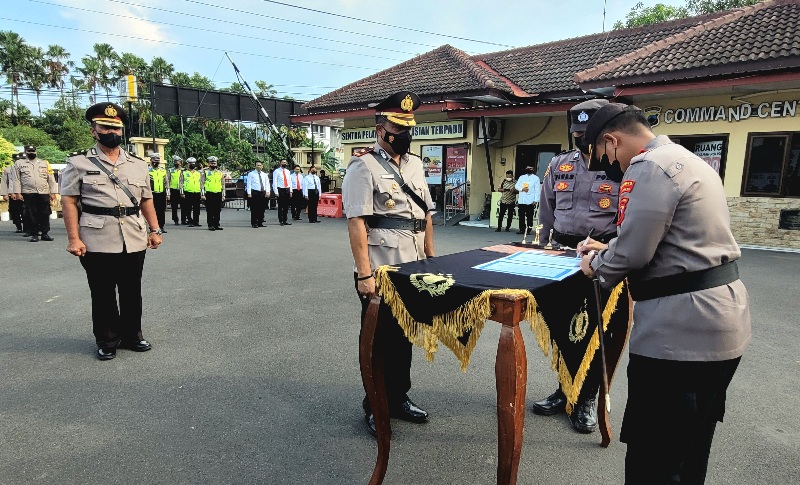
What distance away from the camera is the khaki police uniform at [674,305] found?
65.5 inches

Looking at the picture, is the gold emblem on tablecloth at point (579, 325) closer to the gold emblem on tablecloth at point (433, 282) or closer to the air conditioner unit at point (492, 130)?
the gold emblem on tablecloth at point (433, 282)

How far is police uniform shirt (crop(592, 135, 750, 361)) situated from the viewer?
5.43 feet

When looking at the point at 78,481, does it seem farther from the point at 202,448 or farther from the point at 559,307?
the point at 559,307

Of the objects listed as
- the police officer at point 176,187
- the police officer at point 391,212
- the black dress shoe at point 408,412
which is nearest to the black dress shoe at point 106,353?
the police officer at point 391,212

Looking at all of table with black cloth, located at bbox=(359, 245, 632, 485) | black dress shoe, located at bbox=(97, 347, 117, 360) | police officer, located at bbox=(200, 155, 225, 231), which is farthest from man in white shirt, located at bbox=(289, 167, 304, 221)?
table with black cloth, located at bbox=(359, 245, 632, 485)

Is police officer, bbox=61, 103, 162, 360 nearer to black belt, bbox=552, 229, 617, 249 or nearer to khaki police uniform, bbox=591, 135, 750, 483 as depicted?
black belt, bbox=552, 229, 617, 249

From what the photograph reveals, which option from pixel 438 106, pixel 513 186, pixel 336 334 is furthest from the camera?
pixel 438 106

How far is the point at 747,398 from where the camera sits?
3.36 metres

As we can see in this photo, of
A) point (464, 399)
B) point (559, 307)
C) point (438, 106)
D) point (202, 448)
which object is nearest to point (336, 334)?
point (464, 399)

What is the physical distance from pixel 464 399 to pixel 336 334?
5.33 ft

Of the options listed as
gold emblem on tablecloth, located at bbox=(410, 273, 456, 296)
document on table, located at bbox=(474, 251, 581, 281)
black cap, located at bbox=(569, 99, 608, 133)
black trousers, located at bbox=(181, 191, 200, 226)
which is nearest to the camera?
gold emblem on tablecloth, located at bbox=(410, 273, 456, 296)

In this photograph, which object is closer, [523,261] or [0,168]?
[523,261]

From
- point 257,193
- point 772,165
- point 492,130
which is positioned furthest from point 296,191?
point 772,165

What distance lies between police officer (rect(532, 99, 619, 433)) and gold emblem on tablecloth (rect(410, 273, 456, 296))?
130cm
